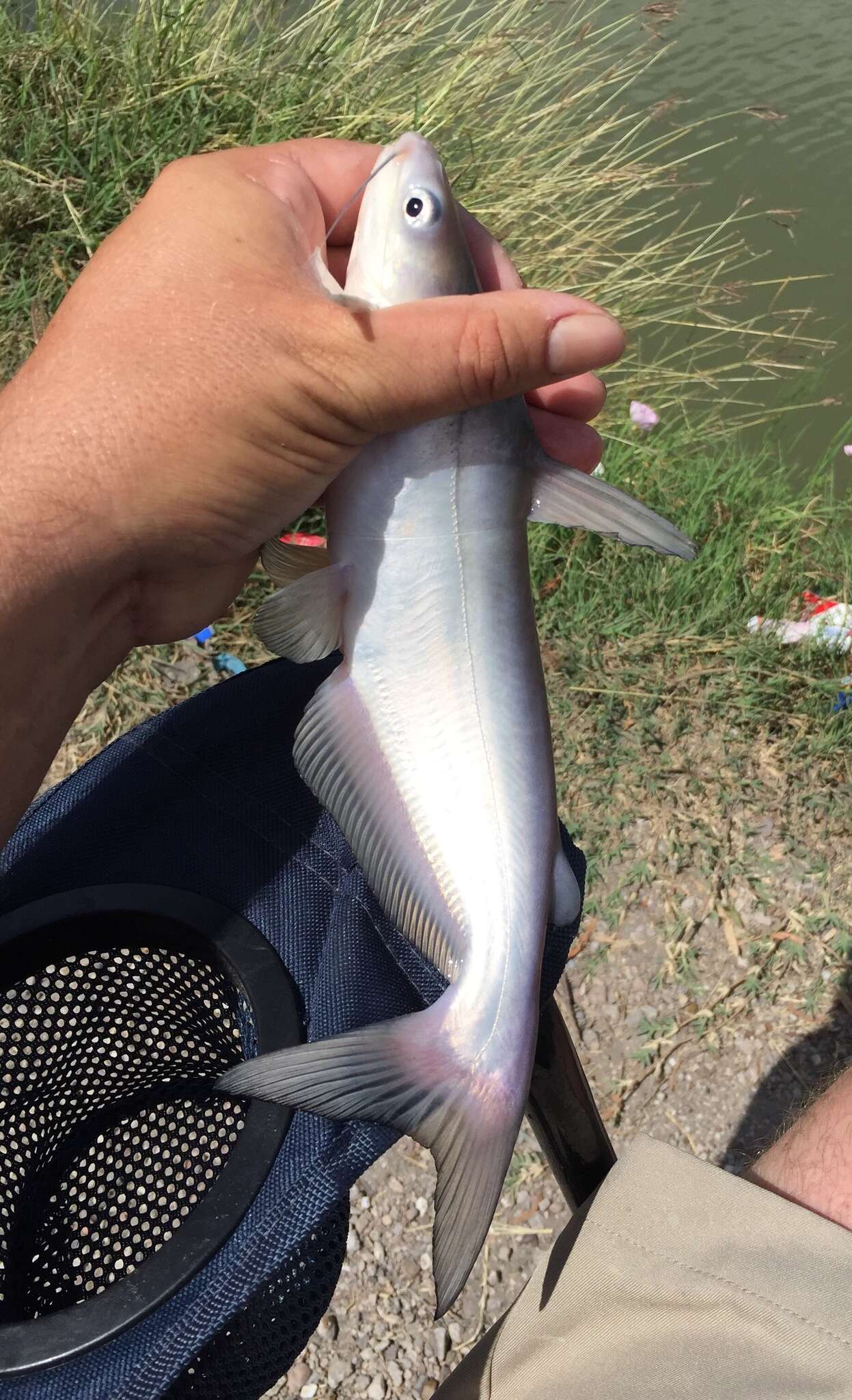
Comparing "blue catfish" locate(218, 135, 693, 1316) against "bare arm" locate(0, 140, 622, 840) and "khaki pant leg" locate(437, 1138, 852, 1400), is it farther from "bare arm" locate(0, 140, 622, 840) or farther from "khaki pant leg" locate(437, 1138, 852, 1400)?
"khaki pant leg" locate(437, 1138, 852, 1400)

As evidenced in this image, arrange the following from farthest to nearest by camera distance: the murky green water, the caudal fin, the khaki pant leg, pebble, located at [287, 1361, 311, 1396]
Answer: the murky green water → pebble, located at [287, 1361, 311, 1396] → the caudal fin → the khaki pant leg

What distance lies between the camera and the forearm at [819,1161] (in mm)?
1325

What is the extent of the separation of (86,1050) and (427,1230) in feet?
2.97

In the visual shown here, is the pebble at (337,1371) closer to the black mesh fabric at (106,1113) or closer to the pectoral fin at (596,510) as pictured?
the black mesh fabric at (106,1113)

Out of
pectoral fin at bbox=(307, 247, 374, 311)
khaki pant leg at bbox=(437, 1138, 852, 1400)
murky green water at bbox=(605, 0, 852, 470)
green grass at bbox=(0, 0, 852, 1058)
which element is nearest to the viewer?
khaki pant leg at bbox=(437, 1138, 852, 1400)

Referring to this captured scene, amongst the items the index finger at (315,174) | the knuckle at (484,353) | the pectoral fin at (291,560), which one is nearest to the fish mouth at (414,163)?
the index finger at (315,174)

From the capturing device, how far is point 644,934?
8.48 ft

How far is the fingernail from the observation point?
1.48 m

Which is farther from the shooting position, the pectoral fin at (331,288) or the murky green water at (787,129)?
the murky green water at (787,129)

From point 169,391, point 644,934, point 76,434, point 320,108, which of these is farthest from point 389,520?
point 320,108

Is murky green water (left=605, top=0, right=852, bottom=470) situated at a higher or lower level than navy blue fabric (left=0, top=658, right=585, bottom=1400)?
lower

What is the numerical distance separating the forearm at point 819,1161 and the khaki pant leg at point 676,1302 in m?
0.11

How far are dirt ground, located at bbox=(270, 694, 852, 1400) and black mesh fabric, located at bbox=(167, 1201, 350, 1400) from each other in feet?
3.12

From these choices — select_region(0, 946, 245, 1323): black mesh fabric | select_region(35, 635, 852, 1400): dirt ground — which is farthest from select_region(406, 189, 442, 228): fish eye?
select_region(35, 635, 852, 1400): dirt ground
